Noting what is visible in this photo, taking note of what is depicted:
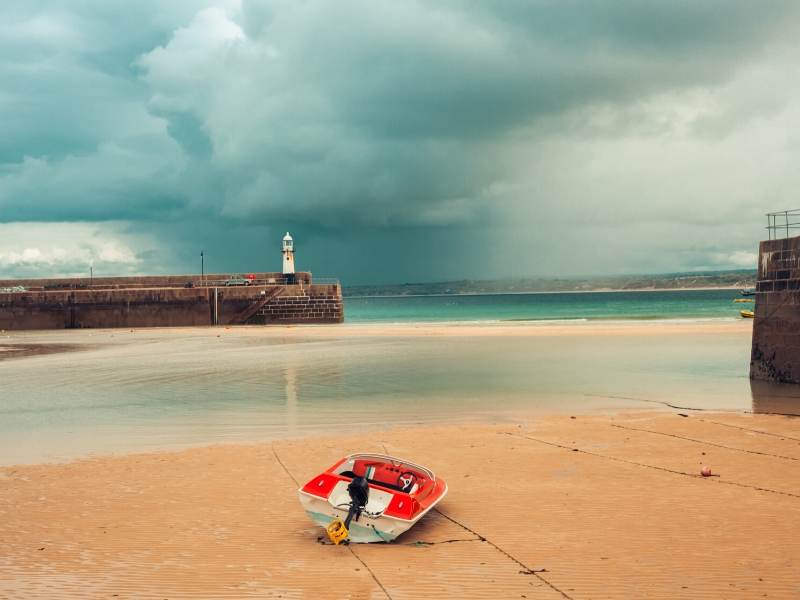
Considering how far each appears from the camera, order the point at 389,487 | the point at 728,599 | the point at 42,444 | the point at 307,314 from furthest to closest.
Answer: the point at 307,314 → the point at 42,444 → the point at 389,487 → the point at 728,599

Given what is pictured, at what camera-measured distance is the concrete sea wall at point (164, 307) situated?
51594 mm

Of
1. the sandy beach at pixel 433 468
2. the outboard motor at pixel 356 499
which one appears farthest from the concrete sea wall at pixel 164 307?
the outboard motor at pixel 356 499

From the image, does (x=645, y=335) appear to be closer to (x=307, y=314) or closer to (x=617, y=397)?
→ (x=617, y=397)

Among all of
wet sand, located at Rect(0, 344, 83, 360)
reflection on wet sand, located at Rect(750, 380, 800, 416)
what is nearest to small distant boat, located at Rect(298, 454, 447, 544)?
reflection on wet sand, located at Rect(750, 380, 800, 416)

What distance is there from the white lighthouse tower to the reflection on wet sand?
3869 cm

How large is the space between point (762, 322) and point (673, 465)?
11.4 meters

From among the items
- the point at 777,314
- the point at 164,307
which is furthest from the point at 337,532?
the point at 164,307

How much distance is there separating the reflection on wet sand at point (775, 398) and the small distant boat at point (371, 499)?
31.8 feet

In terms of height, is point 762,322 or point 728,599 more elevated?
point 762,322

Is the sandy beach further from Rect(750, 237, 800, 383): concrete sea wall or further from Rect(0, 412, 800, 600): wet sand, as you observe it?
Rect(750, 237, 800, 383): concrete sea wall

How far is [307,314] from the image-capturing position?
2057 inches

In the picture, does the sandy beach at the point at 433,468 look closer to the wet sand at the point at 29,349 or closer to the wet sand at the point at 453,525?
the wet sand at the point at 453,525

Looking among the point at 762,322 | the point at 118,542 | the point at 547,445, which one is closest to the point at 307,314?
the point at 762,322

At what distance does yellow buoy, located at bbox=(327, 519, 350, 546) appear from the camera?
7.01 meters
